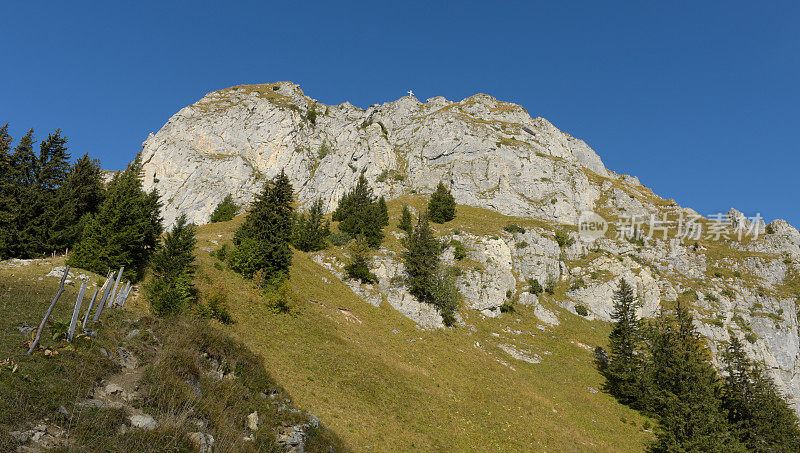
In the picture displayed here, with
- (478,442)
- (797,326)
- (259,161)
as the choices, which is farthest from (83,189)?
(797,326)

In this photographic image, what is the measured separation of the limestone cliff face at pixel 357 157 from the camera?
107625 mm

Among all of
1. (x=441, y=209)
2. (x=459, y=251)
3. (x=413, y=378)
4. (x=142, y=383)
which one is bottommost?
(x=413, y=378)

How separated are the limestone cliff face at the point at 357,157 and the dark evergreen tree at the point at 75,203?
241ft

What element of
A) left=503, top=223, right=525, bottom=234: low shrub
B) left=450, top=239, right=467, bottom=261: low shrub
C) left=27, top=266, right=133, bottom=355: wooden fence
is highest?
left=503, top=223, right=525, bottom=234: low shrub

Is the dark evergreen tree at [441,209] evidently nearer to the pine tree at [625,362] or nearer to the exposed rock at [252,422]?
the pine tree at [625,362]

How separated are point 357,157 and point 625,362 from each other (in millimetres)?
102655

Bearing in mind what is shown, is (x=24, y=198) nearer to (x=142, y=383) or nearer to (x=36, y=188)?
(x=36, y=188)

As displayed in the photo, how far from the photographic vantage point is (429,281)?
48344 mm

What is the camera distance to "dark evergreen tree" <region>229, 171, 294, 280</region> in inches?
1425

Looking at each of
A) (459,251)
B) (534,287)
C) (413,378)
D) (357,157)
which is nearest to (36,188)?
(413,378)

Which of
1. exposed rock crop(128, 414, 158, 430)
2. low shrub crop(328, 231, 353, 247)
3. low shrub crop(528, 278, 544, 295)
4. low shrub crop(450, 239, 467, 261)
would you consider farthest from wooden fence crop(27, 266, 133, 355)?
low shrub crop(528, 278, 544, 295)

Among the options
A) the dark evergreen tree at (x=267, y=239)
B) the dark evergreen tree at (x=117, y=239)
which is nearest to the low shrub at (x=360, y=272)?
the dark evergreen tree at (x=267, y=239)

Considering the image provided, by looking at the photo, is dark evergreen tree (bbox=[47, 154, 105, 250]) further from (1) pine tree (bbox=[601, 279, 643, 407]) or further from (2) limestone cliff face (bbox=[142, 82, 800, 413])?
(1) pine tree (bbox=[601, 279, 643, 407])

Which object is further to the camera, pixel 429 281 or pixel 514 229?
pixel 514 229
